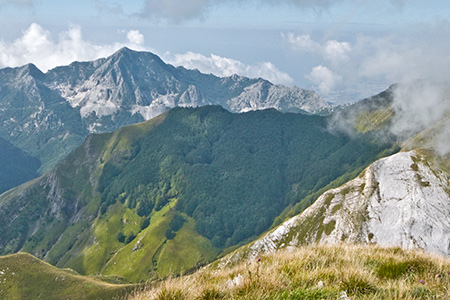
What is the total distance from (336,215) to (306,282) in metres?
164

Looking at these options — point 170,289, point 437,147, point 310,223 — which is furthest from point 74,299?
point 437,147

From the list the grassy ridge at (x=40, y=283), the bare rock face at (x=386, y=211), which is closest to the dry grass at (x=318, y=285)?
the bare rock face at (x=386, y=211)

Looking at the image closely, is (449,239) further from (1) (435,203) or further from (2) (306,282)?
(2) (306,282)

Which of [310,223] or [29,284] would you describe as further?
[310,223]

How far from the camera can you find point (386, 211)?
468 ft

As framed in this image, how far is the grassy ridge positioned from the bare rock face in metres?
68.3

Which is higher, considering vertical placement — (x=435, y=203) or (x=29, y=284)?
(x=435, y=203)

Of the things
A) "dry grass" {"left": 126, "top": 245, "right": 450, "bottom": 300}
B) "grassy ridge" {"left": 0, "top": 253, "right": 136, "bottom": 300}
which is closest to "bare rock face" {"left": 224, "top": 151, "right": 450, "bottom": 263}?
"grassy ridge" {"left": 0, "top": 253, "right": 136, "bottom": 300}

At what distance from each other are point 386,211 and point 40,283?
→ 17320 centimetres

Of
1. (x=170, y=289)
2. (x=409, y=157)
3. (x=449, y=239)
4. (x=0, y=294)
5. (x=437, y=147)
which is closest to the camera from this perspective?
(x=170, y=289)

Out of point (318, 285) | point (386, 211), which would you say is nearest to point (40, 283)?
point (386, 211)

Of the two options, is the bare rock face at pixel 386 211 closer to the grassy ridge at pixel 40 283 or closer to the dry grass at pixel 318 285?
the grassy ridge at pixel 40 283

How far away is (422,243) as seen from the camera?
405 feet

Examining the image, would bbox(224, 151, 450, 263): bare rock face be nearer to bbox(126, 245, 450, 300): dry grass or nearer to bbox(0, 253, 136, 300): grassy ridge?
bbox(0, 253, 136, 300): grassy ridge
